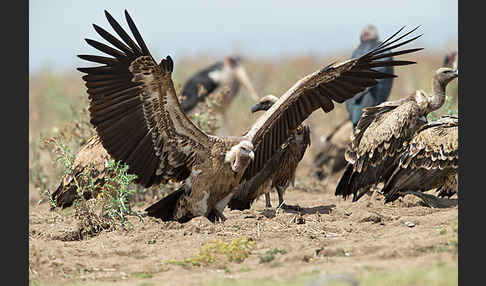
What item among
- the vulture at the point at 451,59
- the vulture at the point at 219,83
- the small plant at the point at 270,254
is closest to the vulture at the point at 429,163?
the small plant at the point at 270,254

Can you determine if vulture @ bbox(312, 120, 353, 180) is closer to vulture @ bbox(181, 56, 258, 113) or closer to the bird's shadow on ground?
vulture @ bbox(181, 56, 258, 113)

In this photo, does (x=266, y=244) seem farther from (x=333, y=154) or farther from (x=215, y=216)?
(x=333, y=154)

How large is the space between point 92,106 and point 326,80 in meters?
2.67

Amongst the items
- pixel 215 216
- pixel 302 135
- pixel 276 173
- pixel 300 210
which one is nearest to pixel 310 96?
pixel 302 135

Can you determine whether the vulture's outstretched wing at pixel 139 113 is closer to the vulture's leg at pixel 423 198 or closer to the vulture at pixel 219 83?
the vulture's leg at pixel 423 198

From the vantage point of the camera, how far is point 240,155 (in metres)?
7.36

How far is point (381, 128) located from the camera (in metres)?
8.70

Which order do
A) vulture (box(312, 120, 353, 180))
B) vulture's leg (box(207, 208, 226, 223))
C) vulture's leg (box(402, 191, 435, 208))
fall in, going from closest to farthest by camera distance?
vulture's leg (box(207, 208, 226, 223))
vulture's leg (box(402, 191, 435, 208))
vulture (box(312, 120, 353, 180))

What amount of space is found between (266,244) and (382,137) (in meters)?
2.61

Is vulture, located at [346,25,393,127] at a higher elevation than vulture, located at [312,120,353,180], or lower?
higher

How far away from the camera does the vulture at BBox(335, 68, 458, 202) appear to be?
28.3 feet

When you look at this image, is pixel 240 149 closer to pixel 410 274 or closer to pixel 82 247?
pixel 82 247

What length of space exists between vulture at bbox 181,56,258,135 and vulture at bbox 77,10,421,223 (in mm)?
6124

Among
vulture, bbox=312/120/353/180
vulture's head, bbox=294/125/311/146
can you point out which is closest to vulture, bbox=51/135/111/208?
vulture's head, bbox=294/125/311/146
